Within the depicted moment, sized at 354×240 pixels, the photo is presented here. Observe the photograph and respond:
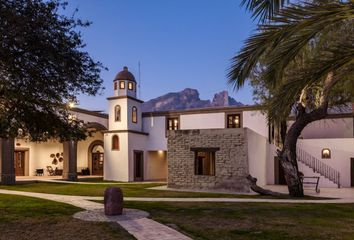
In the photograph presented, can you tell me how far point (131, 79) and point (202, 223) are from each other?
72.6 feet

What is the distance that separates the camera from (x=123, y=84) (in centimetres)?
3114

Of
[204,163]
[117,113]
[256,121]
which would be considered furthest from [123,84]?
[204,163]

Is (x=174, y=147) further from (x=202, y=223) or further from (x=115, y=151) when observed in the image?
(x=202, y=223)

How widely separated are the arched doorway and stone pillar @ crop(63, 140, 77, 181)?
6.11m

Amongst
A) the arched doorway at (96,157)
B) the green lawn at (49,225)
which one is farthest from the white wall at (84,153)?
the green lawn at (49,225)

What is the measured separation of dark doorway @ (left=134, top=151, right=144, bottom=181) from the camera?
30.9 meters

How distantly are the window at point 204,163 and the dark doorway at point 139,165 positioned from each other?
9.58 meters

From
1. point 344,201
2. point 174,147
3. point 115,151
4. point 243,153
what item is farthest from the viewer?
point 115,151

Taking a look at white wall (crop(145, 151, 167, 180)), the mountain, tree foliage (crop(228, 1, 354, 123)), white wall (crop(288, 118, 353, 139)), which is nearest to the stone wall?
white wall (crop(288, 118, 353, 139))

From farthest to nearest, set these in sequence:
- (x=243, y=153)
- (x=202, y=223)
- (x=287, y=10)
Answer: (x=243, y=153) → (x=202, y=223) → (x=287, y=10)

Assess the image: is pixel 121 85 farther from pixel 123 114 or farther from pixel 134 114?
pixel 134 114

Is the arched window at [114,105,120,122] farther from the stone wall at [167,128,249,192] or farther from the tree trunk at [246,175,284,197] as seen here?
the tree trunk at [246,175,284,197]

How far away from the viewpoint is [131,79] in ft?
103

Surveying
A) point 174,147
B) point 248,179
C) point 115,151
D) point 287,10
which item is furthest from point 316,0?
point 115,151
